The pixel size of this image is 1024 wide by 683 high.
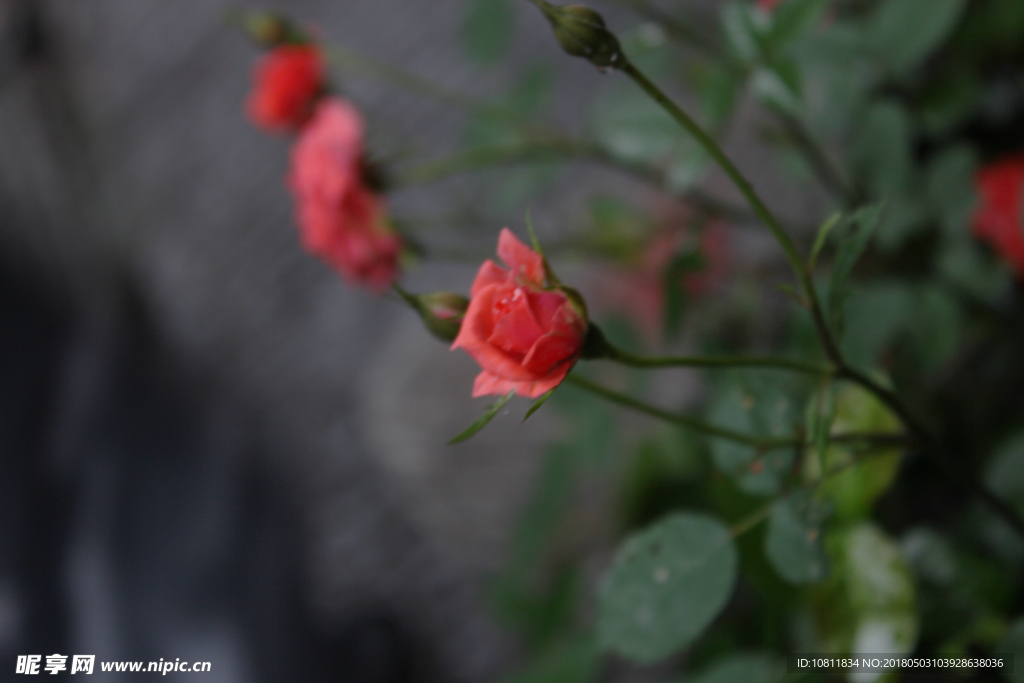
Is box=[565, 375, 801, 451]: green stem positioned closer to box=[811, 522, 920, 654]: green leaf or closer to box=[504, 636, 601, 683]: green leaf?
box=[811, 522, 920, 654]: green leaf

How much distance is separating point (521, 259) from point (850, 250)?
11 cm

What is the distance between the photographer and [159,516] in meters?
0.40

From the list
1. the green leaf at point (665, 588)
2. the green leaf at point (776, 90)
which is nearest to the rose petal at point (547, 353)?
the green leaf at point (665, 588)

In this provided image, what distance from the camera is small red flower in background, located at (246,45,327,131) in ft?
1.57

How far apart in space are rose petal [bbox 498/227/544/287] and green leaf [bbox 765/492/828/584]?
0.50 feet

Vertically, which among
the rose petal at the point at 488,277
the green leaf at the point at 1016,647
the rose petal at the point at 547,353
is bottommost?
the green leaf at the point at 1016,647

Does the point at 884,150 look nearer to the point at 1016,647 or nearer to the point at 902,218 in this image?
the point at 902,218

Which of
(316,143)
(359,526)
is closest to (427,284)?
(359,526)

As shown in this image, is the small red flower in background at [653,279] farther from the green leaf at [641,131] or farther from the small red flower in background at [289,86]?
the small red flower in background at [289,86]

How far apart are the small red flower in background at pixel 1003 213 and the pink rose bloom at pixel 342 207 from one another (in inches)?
15.0

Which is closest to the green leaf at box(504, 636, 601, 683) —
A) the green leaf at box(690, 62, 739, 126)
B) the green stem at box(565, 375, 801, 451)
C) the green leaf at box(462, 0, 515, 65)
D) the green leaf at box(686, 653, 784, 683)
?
the green leaf at box(686, 653, 784, 683)

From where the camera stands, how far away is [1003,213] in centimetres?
46

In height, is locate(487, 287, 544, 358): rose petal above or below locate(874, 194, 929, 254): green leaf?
above

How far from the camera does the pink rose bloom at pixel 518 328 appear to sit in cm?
19
